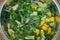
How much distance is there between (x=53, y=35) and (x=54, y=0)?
0.16 metres

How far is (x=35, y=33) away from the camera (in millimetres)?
749

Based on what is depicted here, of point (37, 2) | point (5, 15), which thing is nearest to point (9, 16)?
point (5, 15)

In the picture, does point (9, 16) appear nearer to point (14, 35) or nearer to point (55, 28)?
point (14, 35)

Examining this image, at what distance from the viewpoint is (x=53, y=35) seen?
758mm

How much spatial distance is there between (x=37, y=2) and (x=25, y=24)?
118 mm

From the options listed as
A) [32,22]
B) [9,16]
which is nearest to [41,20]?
[32,22]

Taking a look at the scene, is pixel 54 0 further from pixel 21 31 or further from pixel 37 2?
pixel 21 31

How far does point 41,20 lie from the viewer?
0.76m

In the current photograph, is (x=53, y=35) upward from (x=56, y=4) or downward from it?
downward

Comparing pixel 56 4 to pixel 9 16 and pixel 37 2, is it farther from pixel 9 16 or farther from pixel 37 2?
pixel 9 16

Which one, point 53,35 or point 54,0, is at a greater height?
point 54,0

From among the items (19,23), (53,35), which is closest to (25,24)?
(19,23)

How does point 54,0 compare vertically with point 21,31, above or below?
above

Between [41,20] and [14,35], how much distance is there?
0.45 ft
